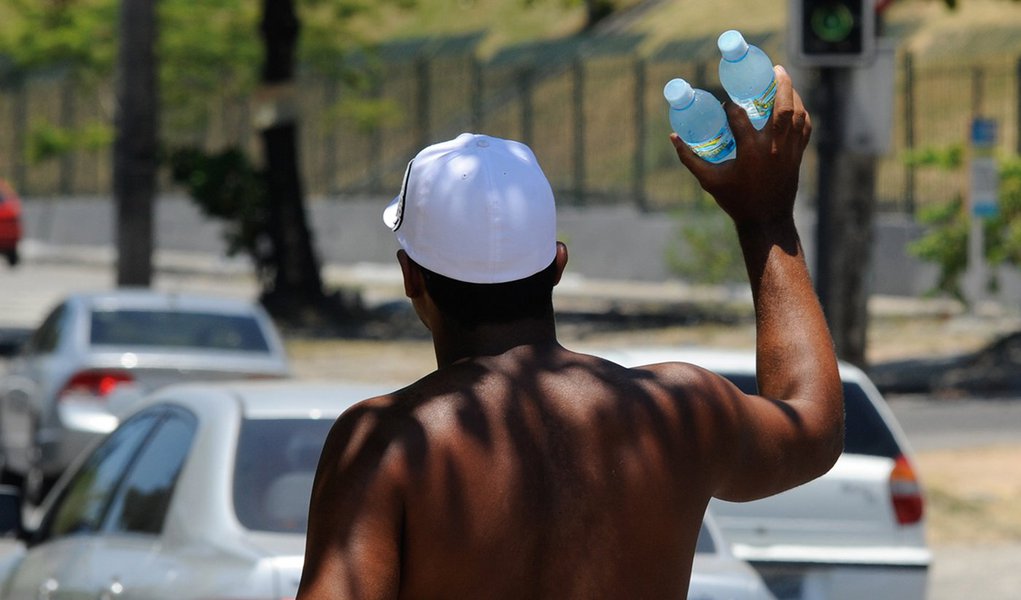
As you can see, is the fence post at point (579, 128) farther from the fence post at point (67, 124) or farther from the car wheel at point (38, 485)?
the car wheel at point (38, 485)

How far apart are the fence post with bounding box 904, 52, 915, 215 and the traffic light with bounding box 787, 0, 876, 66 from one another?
22.6 meters

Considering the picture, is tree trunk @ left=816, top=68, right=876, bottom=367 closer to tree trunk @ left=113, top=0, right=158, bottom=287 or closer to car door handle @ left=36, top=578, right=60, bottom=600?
car door handle @ left=36, top=578, right=60, bottom=600

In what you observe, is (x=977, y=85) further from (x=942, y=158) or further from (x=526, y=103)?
(x=526, y=103)

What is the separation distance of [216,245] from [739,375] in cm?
4202

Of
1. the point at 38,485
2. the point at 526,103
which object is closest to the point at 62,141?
the point at 526,103

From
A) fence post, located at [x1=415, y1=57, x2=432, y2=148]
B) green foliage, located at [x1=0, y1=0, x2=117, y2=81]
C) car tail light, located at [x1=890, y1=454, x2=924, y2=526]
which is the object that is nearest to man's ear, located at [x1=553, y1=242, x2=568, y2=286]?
car tail light, located at [x1=890, y1=454, x2=924, y2=526]

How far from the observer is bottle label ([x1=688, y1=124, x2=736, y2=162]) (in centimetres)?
255

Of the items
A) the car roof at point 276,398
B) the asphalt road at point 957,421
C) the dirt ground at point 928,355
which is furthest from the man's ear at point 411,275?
the asphalt road at point 957,421

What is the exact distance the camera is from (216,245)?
4856 centimetres

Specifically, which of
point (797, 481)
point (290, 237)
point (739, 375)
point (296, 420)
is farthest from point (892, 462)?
point (290, 237)

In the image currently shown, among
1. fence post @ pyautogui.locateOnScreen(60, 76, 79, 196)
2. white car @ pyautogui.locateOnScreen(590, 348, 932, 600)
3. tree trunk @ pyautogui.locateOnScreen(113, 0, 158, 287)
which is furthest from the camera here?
fence post @ pyautogui.locateOnScreen(60, 76, 79, 196)

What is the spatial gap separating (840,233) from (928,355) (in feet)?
36.9

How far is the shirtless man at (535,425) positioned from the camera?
2270mm

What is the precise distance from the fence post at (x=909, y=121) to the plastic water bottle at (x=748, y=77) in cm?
3036
